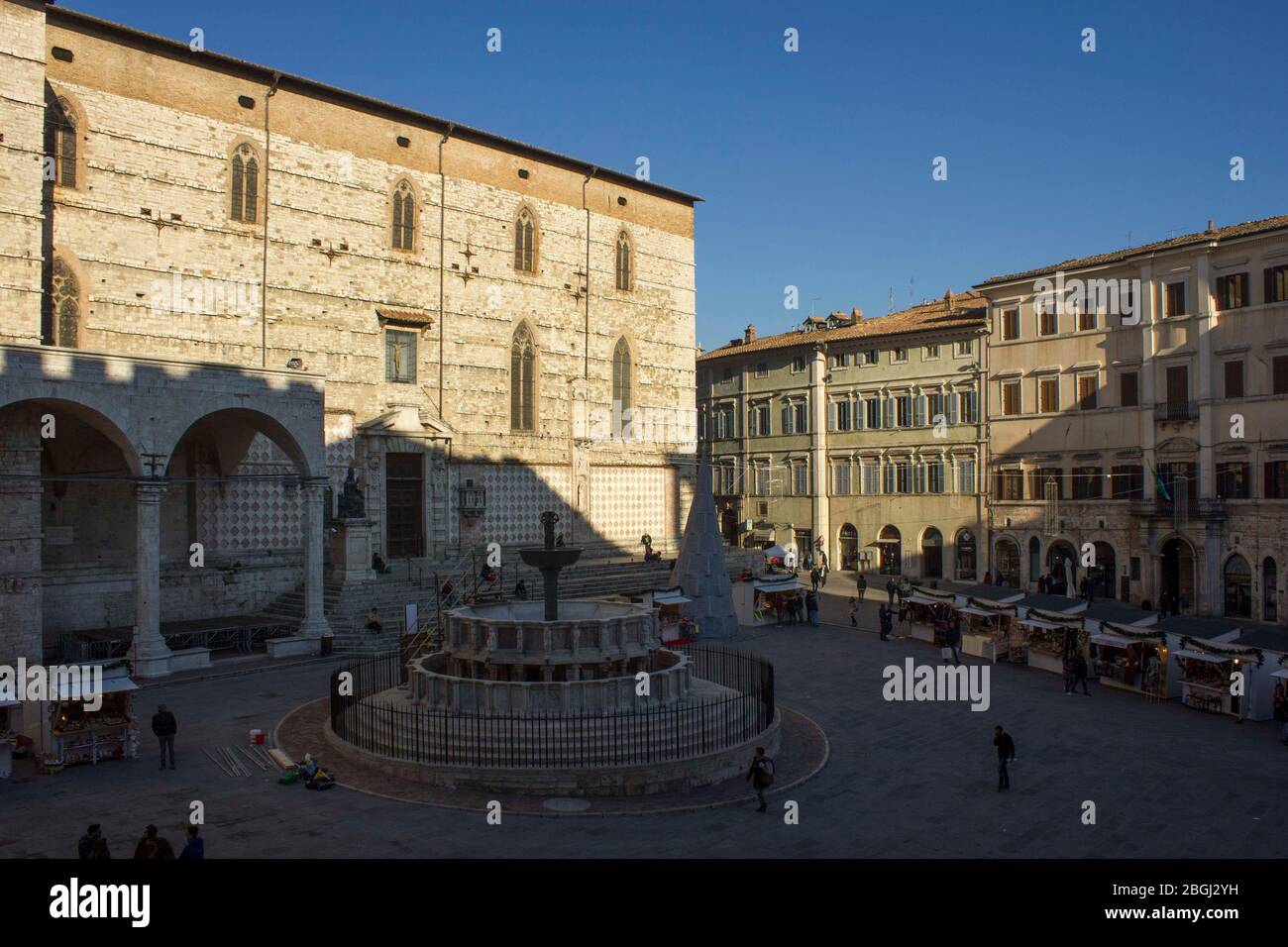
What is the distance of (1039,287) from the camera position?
128 feet

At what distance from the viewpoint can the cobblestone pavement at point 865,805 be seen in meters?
11.5

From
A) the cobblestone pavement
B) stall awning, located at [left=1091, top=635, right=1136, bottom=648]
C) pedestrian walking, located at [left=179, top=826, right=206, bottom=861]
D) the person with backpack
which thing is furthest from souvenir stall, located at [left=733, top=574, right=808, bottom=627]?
pedestrian walking, located at [left=179, top=826, right=206, bottom=861]

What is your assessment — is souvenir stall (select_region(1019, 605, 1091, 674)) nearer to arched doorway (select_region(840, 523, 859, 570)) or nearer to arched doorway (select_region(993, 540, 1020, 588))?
arched doorway (select_region(993, 540, 1020, 588))

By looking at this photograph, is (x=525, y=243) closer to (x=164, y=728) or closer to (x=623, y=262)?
(x=623, y=262)

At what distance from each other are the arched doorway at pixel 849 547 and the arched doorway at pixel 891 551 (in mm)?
1447

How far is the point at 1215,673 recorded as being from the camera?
20.4 metres

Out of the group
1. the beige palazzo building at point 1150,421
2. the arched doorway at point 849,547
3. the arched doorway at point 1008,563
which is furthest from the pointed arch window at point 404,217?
the arched doorway at point 1008,563

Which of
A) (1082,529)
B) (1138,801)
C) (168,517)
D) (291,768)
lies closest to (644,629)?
(291,768)

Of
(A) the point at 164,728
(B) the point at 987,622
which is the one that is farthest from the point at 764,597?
(A) the point at 164,728

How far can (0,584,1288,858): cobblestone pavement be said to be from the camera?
1145 centimetres

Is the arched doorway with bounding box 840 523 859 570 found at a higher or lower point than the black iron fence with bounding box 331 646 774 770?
higher

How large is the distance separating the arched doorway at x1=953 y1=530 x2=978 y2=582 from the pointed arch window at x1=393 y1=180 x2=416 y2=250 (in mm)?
25669

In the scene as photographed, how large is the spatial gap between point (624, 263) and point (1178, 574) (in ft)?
79.1
